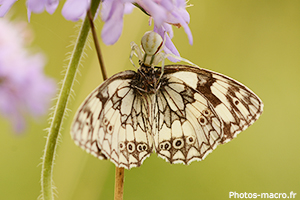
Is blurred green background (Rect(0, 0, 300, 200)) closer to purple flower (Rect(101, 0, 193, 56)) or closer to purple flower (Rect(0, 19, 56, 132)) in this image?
purple flower (Rect(0, 19, 56, 132))

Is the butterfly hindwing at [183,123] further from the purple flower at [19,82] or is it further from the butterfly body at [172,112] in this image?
the purple flower at [19,82]

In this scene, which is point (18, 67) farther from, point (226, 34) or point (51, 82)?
Result: point (226, 34)

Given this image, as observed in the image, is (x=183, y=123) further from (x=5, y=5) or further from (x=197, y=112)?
(x=5, y=5)

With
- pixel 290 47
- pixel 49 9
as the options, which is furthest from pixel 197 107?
pixel 290 47

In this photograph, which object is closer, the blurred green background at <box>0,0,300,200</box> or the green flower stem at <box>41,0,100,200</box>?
the green flower stem at <box>41,0,100,200</box>

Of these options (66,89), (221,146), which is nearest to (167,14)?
(66,89)

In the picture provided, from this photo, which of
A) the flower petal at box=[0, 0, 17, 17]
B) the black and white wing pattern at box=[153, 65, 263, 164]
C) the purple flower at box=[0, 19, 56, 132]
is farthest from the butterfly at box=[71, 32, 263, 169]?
the purple flower at box=[0, 19, 56, 132]

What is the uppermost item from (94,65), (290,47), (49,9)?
(290,47)

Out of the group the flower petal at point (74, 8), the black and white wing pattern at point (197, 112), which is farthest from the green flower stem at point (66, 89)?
the black and white wing pattern at point (197, 112)
